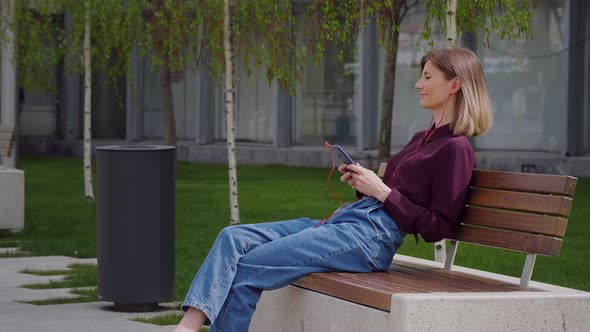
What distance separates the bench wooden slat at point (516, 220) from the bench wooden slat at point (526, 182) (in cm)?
11

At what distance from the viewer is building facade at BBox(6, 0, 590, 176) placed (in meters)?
23.0

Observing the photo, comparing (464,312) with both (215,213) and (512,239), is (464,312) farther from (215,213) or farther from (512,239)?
(215,213)

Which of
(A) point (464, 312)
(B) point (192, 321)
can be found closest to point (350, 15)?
(B) point (192, 321)

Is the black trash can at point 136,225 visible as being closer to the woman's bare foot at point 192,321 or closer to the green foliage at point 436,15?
the green foliage at point 436,15

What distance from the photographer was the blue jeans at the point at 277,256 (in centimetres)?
550

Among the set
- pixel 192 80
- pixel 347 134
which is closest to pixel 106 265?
pixel 347 134

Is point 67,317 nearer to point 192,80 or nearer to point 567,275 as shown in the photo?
point 567,275

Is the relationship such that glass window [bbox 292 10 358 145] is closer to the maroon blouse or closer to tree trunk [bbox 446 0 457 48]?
tree trunk [bbox 446 0 457 48]

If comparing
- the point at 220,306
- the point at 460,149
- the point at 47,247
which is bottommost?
the point at 47,247

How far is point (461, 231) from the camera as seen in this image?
241 inches

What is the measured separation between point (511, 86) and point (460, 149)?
1887cm

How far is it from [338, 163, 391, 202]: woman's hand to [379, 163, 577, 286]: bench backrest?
457 mm

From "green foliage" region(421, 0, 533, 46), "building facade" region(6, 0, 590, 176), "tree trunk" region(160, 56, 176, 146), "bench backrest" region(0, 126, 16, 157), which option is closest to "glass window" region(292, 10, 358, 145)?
"building facade" region(6, 0, 590, 176)

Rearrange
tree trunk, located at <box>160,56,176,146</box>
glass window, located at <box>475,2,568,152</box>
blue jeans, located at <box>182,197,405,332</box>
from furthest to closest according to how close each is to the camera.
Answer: tree trunk, located at <box>160,56,176,146</box>
glass window, located at <box>475,2,568,152</box>
blue jeans, located at <box>182,197,405,332</box>
